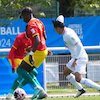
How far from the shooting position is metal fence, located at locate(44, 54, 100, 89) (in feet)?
46.3

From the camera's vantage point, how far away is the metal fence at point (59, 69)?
1412cm

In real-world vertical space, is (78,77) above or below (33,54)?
below

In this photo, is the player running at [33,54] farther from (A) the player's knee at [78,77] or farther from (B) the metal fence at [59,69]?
(B) the metal fence at [59,69]

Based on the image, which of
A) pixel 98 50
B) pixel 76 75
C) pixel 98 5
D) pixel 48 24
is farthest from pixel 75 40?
pixel 98 5

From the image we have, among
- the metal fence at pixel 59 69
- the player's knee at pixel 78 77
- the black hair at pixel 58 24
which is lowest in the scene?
the metal fence at pixel 59 69

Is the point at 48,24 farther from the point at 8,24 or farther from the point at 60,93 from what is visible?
the point at 60,93

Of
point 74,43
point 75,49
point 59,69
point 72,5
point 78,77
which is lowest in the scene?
point 59,69

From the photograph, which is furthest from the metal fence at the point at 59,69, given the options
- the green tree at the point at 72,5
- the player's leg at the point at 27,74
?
the green tree at the point at 72,5

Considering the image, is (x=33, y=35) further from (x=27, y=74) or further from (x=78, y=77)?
(x=78, y=77)

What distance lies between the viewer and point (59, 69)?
14.3m

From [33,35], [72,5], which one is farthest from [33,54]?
[72,5]

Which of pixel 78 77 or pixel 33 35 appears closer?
pixel 33 35

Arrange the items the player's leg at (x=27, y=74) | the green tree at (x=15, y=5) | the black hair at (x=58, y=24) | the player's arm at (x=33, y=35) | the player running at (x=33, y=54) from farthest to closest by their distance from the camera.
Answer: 1. the green tree at (x=15, y=5)
2. the black hair at (x=58, y=24)
3. the player's leg at (x=27, y=74)
4. the player running at (x=33, y=54)
5. the player's arm at (x=33, y=35)

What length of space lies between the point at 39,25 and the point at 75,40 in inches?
33.7
